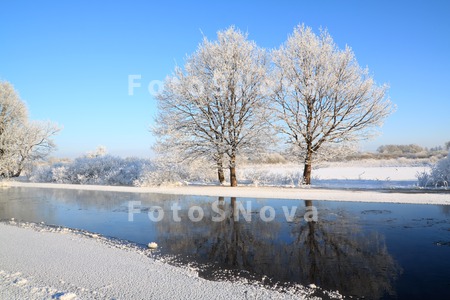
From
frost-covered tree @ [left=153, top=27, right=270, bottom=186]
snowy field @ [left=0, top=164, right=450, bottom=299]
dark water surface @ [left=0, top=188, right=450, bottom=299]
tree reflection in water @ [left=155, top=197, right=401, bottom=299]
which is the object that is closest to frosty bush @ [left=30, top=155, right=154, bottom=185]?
frost-covered tree @ [left=153, top=27, right=270, bottom=186]

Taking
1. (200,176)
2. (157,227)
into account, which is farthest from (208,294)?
Result: (200,176)

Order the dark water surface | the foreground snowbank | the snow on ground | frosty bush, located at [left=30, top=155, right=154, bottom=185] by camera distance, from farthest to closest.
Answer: frosty bush, located at [left=30, top=155, right=154, bottom=185] < the foreground snowbank < the dark water surface < the snow on ground

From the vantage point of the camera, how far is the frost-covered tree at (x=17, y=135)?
3491 centimetres

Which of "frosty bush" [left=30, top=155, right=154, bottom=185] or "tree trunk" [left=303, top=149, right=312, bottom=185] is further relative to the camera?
"frosty bush" [left=30, top=155, right=154, bottom=185]

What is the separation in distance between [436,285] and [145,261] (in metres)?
5.03

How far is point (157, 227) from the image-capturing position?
400 inches

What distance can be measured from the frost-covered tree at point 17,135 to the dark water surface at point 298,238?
2336 centimetres

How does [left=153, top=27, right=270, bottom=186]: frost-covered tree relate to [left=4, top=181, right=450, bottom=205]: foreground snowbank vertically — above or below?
above

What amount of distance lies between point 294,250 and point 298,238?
1.13 m

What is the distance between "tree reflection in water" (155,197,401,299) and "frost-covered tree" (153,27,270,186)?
1027 cm

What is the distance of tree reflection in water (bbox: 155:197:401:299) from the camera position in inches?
224

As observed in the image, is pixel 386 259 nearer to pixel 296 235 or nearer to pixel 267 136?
pixel 296 235

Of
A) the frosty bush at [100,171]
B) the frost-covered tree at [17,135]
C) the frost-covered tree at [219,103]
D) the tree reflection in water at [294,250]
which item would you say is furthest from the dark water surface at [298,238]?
the frost-covered tree at [17,135]

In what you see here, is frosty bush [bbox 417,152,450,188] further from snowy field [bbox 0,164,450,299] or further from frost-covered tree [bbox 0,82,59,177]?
frost-covered tree [bbox 0,82,59,177]
